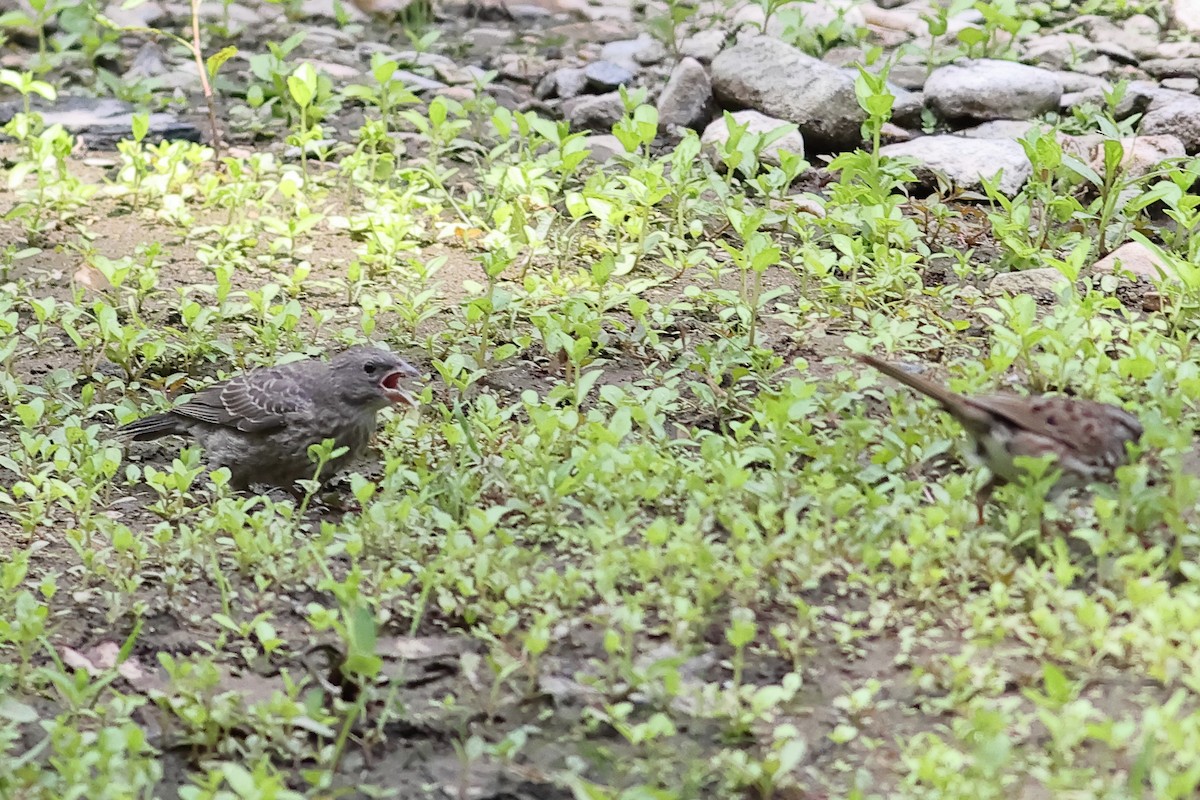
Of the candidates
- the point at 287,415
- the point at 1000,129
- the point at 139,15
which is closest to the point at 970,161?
the point at 1000,129

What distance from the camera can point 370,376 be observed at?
540cm

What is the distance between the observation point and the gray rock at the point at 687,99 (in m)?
8.30

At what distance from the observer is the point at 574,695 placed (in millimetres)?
3852

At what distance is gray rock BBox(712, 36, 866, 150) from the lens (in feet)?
25.5

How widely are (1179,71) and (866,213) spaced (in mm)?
3399

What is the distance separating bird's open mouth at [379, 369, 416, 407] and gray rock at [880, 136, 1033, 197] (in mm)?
3022

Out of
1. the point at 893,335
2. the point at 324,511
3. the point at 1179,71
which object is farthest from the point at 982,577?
the point at 1179,71

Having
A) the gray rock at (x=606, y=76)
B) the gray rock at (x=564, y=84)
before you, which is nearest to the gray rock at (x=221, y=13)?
the gray rock at (x=564, y=84)

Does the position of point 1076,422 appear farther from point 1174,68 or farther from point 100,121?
point 100,121

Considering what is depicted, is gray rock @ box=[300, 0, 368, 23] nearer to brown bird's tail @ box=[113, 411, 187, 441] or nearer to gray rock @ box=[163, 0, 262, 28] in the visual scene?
gray rock @ box=[163, 0, 262, 28]

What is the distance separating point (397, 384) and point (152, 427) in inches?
38.3

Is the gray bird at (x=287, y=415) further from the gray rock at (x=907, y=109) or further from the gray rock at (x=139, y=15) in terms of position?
the gray rock at (x=139, y=15)

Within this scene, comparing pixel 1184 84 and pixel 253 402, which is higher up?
pixel 1184 84

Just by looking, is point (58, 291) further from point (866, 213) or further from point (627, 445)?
point (866, 213)
